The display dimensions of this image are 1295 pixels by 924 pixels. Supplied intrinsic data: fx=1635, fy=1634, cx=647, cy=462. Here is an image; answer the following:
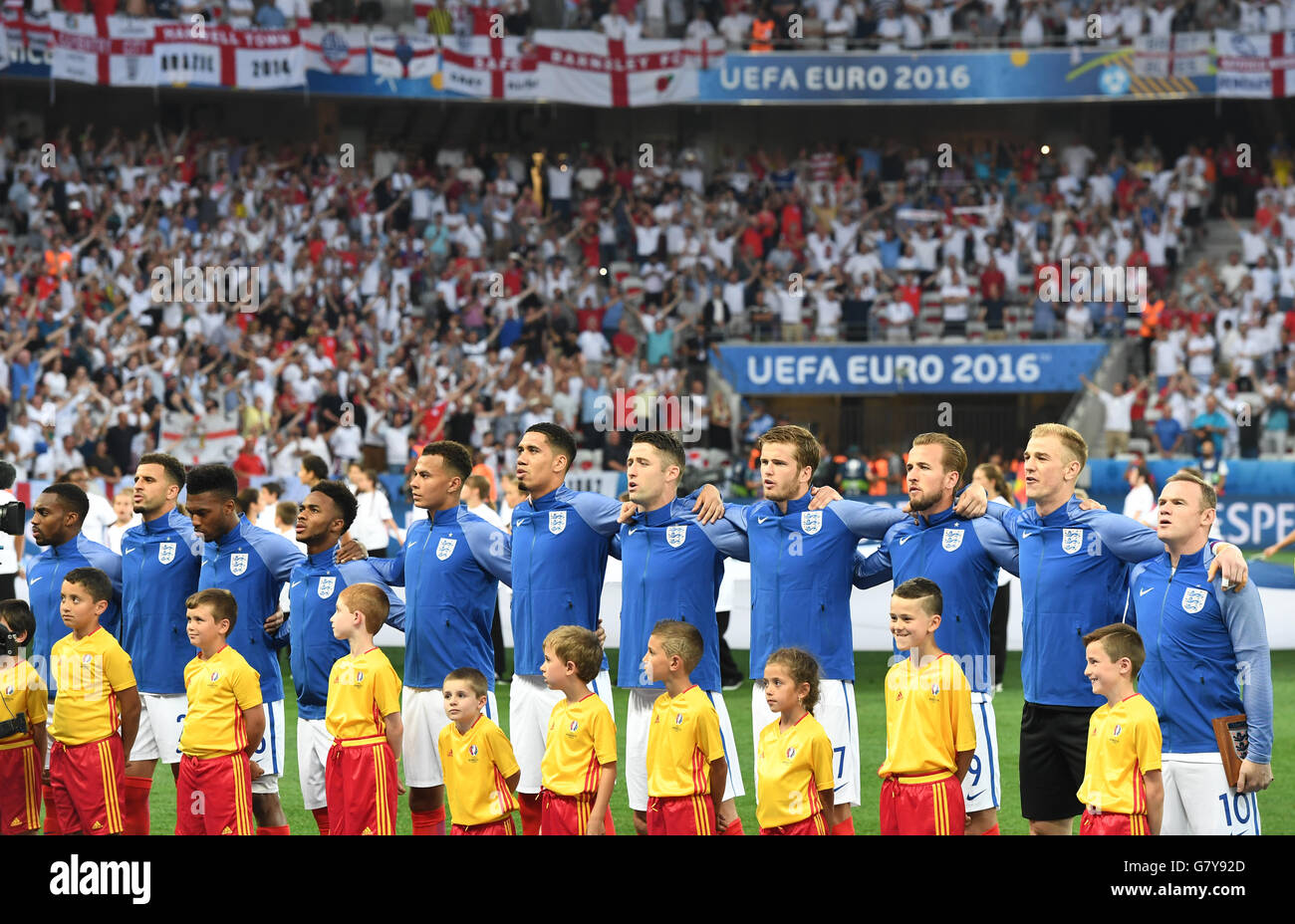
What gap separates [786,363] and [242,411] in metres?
7.81

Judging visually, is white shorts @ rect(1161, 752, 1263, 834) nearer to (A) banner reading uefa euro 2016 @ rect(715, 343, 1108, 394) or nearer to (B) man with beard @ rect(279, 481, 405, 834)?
(B) man with beard @ rect(279, 481, 405, 834)

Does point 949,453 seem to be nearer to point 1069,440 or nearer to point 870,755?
point 1069,440

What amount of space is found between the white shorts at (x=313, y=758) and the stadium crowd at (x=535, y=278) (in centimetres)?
1227

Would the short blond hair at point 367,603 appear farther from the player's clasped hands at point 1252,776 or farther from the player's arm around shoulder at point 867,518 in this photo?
the player's clasped hands at point 1252,776

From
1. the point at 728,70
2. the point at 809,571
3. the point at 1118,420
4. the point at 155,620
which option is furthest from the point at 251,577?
the point at 728,70

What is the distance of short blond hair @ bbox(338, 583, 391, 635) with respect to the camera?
6668 millimetres

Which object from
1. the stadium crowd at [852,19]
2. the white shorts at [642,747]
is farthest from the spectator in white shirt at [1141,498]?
the stadium crowd at [852,19]

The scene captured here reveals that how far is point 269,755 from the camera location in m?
7.05

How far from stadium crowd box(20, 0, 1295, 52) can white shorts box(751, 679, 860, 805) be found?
22355 mm

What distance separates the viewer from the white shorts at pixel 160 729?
7.25 m

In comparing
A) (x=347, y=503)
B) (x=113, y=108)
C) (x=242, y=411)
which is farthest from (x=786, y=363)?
(x=347, y=503)

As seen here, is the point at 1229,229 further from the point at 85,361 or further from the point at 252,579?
the point at 252,579

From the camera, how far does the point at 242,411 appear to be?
20656mm

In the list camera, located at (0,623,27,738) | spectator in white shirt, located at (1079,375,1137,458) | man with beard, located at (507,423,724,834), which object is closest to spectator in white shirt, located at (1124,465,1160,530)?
spectator in white shirt, located at (1079,375,1137,458)
